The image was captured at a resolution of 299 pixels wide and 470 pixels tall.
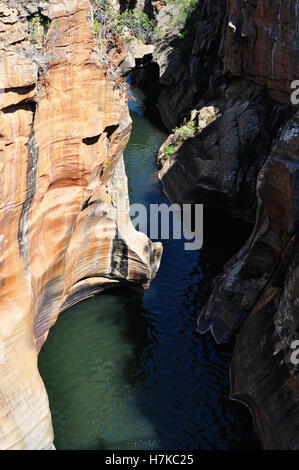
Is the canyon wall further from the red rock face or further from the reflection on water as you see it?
the reflection on water

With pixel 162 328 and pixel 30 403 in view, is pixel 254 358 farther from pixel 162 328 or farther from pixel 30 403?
pixel 30 403

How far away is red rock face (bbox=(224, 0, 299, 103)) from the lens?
81.0ft

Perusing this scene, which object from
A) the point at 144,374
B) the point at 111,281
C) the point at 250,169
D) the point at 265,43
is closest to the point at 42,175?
the point at 111,281

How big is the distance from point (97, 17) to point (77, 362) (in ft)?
35.6

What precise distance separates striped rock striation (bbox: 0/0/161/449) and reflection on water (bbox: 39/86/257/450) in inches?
79.4

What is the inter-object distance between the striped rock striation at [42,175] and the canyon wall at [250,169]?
5.59m

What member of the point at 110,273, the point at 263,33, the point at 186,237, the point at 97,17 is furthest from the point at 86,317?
the point at 263,33

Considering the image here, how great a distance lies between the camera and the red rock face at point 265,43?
24688 millimetres

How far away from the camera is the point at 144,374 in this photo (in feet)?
58.0

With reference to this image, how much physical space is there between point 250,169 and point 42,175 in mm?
15702

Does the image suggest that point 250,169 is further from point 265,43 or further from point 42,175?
point 42,175

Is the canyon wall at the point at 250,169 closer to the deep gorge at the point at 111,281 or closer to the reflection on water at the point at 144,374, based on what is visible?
the deep gorge at the point at 111,281

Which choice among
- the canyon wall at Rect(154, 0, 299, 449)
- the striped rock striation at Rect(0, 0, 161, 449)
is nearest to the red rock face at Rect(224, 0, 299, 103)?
the canyon wall at Rect(154, 0, 299, 449)

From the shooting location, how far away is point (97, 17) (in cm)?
1497
